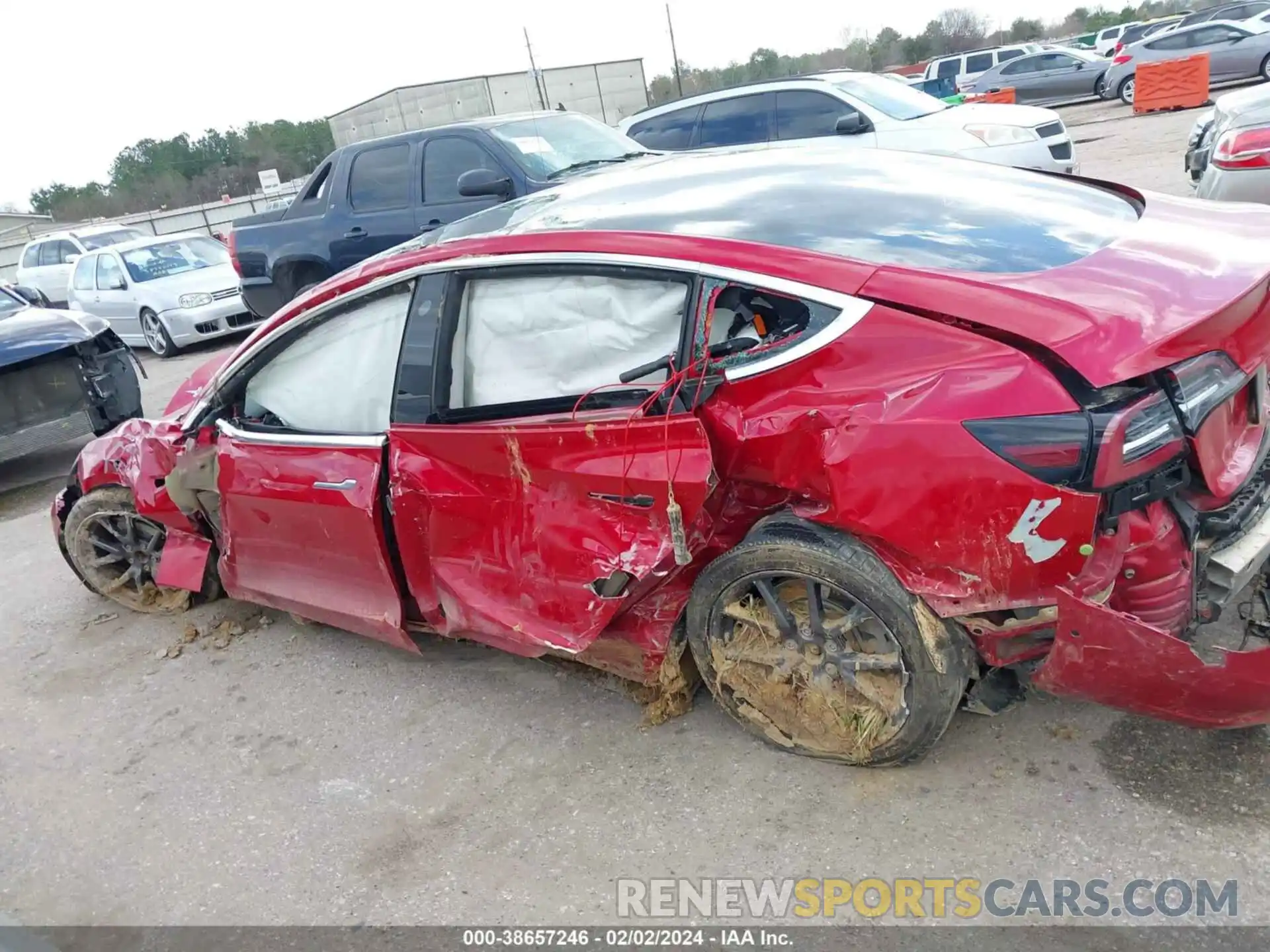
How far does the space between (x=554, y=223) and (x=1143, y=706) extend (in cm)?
214

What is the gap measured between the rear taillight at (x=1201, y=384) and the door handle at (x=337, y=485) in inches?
96.5

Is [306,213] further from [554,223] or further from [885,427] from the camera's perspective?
[885,427]

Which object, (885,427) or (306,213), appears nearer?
(885,427)

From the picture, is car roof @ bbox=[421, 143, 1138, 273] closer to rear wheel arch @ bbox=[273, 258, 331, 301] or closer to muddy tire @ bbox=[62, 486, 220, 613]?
muddy tire @ bbox=[62, 486, 220, 613]

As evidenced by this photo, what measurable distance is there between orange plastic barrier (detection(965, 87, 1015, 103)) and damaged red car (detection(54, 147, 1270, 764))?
20337 mm

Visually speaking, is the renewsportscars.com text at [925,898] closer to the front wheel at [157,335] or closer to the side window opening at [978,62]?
the front wheel at [157,335]

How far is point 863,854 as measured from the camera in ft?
8.03

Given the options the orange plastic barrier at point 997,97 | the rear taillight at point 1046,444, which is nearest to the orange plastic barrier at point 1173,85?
the orange plastic barrier at point 997,97

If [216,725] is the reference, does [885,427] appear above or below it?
above

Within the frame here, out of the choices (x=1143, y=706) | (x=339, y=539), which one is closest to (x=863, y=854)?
(x=1143, y=706)

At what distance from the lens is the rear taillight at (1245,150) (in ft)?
18.6

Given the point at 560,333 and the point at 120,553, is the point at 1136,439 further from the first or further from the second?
the point at 120,553

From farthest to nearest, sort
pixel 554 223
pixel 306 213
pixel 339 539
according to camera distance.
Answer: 1. pixel 306 213
2. pixel 339 539
3. pixel 554 223

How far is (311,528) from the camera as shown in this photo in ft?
11.1
